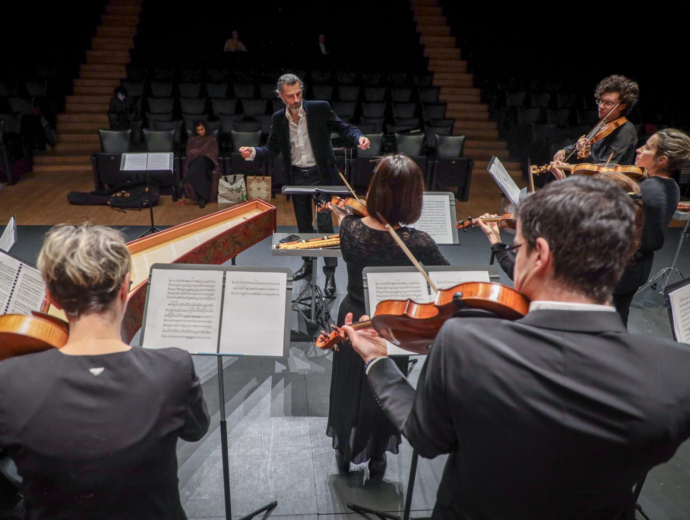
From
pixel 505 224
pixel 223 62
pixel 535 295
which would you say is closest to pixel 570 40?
pixel 223 62

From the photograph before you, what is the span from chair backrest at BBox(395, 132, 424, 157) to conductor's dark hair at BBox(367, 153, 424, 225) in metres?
5.40

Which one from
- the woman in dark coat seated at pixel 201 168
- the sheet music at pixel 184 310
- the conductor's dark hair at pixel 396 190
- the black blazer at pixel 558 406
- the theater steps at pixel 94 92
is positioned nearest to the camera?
the black blazer at pixel 558 406

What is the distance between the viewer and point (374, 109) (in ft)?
28.0

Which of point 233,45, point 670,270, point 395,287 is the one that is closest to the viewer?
point 395,287

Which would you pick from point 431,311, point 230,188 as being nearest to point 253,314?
point 431,311

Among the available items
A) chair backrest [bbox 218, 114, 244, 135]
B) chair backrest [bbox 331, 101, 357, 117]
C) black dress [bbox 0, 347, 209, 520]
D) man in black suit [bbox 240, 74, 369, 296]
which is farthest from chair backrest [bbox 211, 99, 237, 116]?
black dress [bbox 0, 347, 209, 520]

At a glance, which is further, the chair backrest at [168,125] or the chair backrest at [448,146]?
the chair backrest at [168,125]

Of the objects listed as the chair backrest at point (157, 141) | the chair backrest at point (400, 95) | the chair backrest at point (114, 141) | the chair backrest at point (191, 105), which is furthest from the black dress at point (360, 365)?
the chair backrest at point (400, 95)

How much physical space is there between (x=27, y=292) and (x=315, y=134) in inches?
107

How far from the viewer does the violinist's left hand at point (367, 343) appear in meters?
1.45

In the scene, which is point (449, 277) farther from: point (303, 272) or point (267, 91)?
point (267, 91)

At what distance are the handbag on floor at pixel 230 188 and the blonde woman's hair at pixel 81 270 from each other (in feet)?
18.1

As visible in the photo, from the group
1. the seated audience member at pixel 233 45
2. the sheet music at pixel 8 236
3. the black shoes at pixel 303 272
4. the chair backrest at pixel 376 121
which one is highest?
the seated audience member at pixel 233 45

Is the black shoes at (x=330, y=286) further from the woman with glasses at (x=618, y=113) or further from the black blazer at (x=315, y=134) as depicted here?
the woman with glasses at (x=618, y=113)
